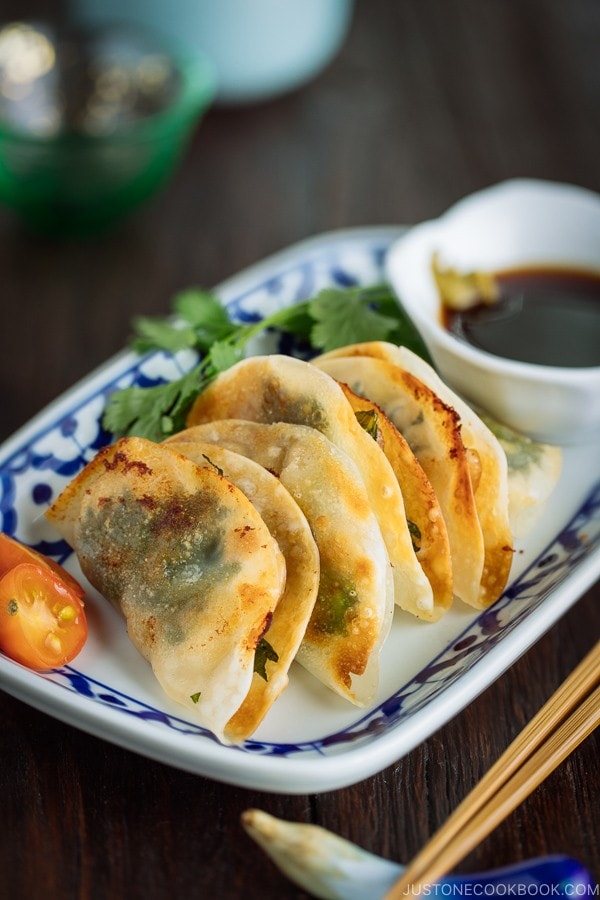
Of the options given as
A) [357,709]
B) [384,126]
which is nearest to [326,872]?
[357,709]

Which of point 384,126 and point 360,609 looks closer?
point 360,609

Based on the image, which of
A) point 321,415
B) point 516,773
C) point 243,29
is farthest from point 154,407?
point 243,29

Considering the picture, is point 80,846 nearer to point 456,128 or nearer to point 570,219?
point 570,219

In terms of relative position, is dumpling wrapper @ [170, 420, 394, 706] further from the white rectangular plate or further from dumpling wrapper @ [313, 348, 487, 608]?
dumpling wrapper @ [313, 348, 487, 608]

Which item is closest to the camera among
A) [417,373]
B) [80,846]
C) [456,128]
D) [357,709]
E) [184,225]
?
[80,846]

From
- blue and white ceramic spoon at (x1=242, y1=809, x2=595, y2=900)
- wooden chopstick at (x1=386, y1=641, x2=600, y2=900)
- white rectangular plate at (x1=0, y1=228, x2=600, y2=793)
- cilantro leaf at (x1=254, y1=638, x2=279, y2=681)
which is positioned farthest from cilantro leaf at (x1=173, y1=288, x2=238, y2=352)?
blue and white ceramic spoon at (x1=242, y1=809, x2=595, y2=900)

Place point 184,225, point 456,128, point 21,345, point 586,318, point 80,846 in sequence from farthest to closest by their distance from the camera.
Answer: point 456,128, point 184,225, point 21,345, point 586,318, point 80,846
